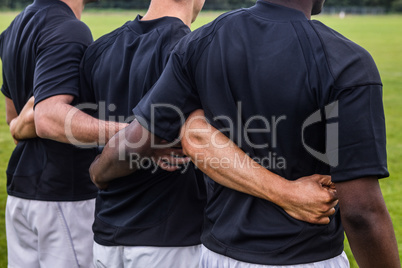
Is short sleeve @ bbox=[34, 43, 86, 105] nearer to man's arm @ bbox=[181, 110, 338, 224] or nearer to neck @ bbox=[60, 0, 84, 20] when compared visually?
neck @ bbox=[60, 0, 84, 20]

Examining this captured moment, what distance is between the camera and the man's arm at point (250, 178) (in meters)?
1.96

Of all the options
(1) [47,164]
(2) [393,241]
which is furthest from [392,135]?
(2) [393,241]

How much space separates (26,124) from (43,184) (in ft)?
1.15

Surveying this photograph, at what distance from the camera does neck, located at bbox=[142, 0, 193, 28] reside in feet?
8.77

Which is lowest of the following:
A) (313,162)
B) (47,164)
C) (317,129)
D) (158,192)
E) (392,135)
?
(392,135)

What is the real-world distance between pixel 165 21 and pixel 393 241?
139 centimetres

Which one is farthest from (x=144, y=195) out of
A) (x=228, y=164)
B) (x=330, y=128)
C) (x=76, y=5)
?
(x=76, y=5)

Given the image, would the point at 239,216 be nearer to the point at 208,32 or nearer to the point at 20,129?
the point at 208,32

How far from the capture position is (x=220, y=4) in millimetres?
51969

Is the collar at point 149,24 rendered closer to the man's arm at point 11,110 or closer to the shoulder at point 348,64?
the shoulder at point 348,64

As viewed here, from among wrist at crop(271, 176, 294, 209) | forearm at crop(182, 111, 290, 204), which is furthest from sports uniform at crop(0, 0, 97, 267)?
wrist at crop(271, 176, 294, 209)

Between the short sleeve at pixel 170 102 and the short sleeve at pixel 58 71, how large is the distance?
2.64 ft

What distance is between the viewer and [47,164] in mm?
3221

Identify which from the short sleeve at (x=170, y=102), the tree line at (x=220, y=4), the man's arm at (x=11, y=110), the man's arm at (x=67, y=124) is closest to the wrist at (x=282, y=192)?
the short sleeve at (x=170, y=102)
